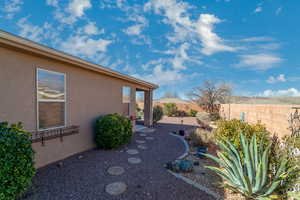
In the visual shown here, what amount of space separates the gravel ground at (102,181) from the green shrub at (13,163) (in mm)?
561

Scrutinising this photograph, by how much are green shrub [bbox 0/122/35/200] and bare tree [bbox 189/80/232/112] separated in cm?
1788

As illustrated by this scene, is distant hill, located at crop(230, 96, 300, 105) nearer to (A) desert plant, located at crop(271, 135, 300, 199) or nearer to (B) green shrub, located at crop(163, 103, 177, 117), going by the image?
(B) green shrub, located at crop(163, 103, 177, 117)

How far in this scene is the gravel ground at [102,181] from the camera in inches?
98.3

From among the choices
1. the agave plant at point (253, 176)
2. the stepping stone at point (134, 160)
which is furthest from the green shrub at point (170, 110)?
the agave plant at point (253, 176)

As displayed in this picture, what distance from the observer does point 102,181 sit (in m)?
2.94

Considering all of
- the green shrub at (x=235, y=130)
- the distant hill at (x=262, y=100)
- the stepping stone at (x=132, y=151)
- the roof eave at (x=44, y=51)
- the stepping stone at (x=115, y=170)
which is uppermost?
the roof eave at (x=44, y=51)

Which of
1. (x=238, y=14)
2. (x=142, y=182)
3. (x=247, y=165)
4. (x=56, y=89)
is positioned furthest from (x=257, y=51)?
(x=56, y=89)

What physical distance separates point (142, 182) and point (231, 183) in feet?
5.89

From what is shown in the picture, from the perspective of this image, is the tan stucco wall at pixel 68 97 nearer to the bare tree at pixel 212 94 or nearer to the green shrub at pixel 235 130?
the green shrub at pixel 235 130

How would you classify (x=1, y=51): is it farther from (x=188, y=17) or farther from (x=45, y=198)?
(x=188, y=17)

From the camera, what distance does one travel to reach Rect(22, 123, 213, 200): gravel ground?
8.20ft

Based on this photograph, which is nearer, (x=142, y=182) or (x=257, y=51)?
(x=142, y=182)

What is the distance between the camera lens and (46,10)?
5020mm

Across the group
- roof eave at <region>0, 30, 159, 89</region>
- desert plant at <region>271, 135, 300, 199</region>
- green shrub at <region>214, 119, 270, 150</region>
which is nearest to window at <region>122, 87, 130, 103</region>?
roof eave at <region>0, 30, 159, 89</region>
